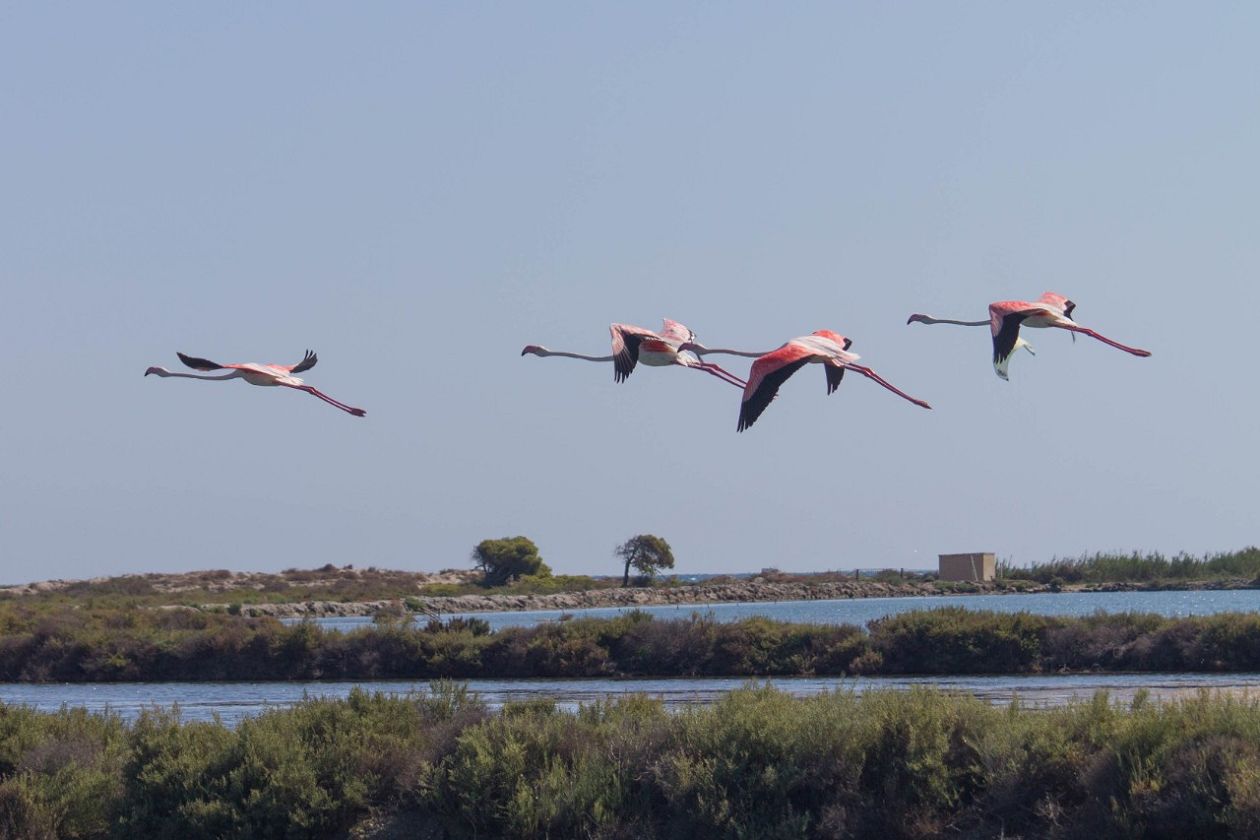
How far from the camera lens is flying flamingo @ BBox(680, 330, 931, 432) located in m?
12.9

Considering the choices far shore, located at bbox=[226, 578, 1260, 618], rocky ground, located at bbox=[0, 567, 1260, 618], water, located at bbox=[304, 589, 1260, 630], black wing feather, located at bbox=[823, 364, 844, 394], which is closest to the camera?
black wing feather, located at bbox=[823, 364, 844, 394]

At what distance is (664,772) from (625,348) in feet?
18.2

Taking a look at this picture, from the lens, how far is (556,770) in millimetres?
17875

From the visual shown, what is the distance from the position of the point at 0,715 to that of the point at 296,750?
18.0 ft

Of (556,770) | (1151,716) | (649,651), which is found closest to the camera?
(1151,716)

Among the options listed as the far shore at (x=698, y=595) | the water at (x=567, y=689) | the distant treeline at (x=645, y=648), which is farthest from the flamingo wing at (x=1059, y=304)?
the far shore at (x=698, y=595)

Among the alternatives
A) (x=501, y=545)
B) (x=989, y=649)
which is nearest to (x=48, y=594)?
(x=501, y=545)

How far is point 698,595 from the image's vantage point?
8969 centimetres

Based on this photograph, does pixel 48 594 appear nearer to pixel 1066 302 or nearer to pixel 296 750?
pixel 296 750

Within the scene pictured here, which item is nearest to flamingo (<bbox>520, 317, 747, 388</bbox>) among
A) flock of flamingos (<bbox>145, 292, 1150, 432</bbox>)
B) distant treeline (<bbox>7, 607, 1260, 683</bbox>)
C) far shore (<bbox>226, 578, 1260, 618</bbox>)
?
flock of flamingos (<bbox>145, 292, 1150, 432</bbox>)

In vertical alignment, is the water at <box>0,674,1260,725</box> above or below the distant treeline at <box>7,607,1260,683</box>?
below

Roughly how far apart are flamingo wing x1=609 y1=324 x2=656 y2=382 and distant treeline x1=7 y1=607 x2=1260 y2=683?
2298cm

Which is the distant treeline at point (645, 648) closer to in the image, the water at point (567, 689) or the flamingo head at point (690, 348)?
the water at point (567, 689)

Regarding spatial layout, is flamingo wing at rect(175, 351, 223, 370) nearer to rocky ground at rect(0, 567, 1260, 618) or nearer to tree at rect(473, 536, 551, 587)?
rocky ground at rect(0, 567, 1260, 618)
